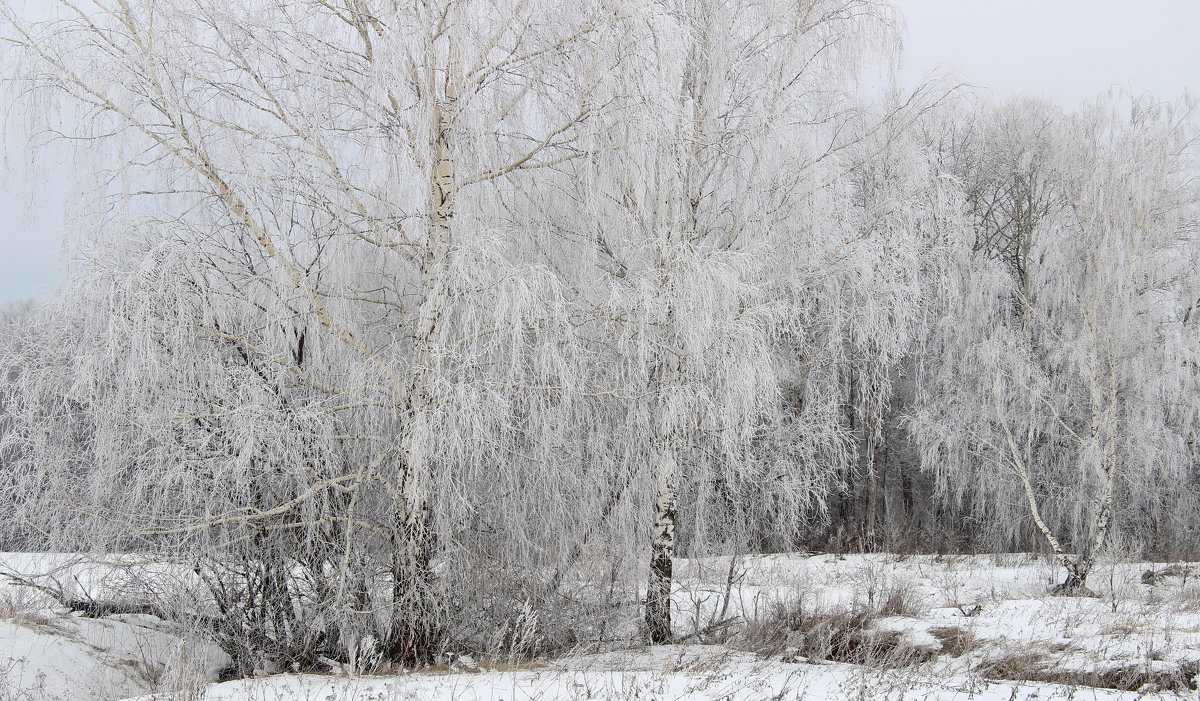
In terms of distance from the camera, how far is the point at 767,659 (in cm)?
643

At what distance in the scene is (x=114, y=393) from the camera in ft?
18.8

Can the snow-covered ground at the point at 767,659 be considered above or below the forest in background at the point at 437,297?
below

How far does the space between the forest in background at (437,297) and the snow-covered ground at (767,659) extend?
1.86 feet

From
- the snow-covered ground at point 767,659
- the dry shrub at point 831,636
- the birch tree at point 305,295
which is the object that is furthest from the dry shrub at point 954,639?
the birch tree at point 305,295

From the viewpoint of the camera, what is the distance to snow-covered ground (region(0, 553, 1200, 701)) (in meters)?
5.21

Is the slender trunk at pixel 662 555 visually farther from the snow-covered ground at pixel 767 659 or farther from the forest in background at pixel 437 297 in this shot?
the snow-covered ground at pixel 767 659

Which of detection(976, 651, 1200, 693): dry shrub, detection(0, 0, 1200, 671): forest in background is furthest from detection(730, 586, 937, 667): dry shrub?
detection(0, 0, 1200, 671): forest in background

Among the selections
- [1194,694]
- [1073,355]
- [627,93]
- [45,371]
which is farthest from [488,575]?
[1073,355]

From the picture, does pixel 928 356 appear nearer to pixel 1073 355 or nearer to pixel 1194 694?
pixel 1073 355

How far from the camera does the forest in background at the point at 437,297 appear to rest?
226 inches

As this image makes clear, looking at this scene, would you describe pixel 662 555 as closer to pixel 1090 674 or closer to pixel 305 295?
pixel 1090 674

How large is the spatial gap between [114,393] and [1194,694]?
744 cm

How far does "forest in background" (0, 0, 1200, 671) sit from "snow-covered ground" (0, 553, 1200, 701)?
1.86 feet

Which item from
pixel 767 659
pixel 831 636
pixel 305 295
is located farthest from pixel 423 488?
pixel 831 636
